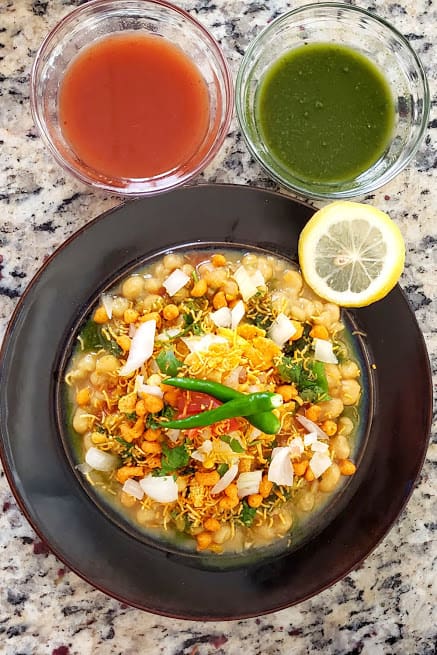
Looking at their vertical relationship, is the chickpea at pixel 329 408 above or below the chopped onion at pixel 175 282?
below

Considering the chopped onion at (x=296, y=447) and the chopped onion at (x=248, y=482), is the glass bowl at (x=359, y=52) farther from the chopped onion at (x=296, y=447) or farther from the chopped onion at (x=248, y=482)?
the chopped onion at (x=248, y=482)

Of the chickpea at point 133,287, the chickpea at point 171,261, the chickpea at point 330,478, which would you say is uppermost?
the chickpea at point 171,261

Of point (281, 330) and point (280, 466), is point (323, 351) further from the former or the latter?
point (280, 466)

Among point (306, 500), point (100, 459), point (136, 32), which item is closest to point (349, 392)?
point (306, 500)

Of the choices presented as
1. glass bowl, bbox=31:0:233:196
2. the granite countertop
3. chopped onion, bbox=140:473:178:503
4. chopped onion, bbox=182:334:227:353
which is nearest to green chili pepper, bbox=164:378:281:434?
chopped onion, bbox=182:334:227:353

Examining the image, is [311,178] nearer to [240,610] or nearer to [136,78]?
[136,78]

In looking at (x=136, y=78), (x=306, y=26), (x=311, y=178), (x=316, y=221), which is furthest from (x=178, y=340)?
(x=306, y=26)

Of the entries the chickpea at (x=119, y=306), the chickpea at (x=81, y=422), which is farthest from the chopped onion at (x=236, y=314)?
the chickpea at (x=81, y=422)
